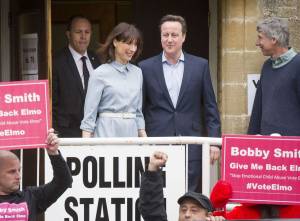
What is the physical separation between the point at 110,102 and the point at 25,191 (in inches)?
68.0

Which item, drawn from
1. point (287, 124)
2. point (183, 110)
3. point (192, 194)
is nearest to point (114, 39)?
point (183, 110)

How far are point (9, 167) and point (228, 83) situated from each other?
12.0ft

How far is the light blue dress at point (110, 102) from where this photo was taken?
9.70 m

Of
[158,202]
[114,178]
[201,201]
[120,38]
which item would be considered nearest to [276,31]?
[120,38]

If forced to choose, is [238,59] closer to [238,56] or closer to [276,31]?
[238,56]

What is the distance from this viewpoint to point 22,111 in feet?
28.5

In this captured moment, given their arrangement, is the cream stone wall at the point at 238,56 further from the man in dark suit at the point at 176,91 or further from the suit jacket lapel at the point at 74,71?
the suit jacket lapel at the point at 74,71

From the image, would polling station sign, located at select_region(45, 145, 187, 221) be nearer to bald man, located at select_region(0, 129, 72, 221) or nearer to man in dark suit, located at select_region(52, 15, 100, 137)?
bald man, located at select_region(0, 129, 72, 221)

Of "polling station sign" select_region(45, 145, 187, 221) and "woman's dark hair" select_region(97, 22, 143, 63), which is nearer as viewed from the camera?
"polling station sign" select_region(45, 145, 187, 221)

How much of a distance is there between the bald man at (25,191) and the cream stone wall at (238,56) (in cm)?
319

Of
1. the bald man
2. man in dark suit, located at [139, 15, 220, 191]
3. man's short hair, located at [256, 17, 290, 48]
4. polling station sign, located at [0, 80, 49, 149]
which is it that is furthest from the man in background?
the bald man

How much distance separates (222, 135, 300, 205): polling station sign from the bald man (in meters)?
1.18

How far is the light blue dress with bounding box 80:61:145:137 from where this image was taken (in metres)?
9.70

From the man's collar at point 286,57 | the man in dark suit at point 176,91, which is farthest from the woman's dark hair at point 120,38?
the man's collar at point 286,57
